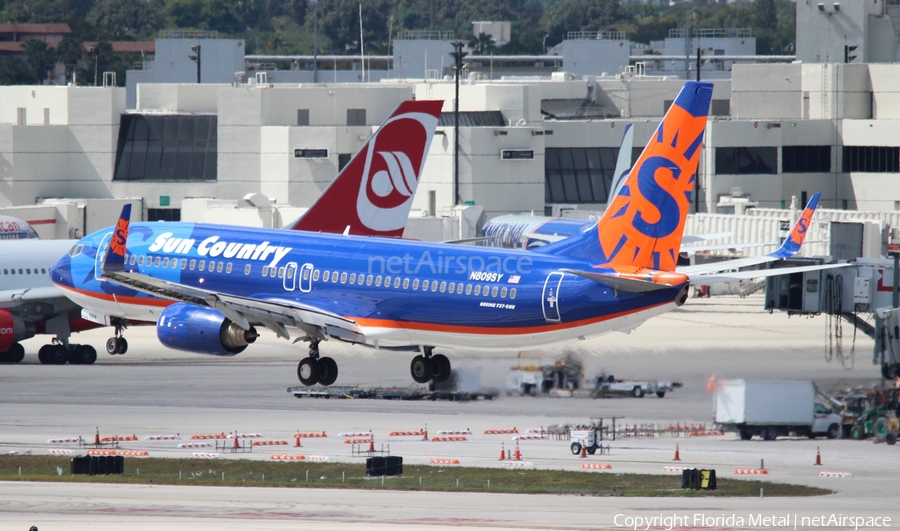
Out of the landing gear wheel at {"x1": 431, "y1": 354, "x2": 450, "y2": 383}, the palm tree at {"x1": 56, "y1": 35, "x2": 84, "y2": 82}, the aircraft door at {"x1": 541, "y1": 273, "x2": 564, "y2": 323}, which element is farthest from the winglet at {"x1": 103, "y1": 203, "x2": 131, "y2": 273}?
the palm tree at {"x1": 56, "y1": 35, "x2": 84, "y2": 82}

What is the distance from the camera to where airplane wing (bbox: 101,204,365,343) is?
4309cm

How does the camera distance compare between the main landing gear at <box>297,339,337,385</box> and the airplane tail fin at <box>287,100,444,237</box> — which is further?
the airplane tail fin at <box>287,100,444,237</box>

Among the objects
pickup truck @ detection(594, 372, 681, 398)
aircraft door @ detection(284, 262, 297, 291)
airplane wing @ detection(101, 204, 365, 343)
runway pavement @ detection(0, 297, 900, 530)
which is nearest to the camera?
runway pavement @ detection(0, 297, 900, 530)

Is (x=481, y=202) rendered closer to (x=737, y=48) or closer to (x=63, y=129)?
(x=63, y=129)

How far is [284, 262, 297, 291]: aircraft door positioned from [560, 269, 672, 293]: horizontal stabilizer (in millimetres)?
9339

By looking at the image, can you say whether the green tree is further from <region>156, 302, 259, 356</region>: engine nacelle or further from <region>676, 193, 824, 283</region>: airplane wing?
<region>156, 302, 259, 356</region>: engine nacelle

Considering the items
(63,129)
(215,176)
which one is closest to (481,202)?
(215,176)

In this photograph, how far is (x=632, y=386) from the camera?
49.2m

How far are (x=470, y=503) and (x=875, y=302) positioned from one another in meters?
21.4

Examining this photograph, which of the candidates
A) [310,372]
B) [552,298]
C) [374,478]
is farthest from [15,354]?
[552,298]

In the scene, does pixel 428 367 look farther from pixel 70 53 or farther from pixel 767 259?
pixel 70 53

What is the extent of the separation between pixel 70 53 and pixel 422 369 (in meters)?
142

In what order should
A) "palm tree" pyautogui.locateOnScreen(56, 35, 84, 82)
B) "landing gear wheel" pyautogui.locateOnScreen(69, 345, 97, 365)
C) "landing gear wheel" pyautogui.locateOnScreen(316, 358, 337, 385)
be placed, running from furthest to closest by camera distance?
"palm tree" pyautogui.locateOnScreen(56, 35, 84, 82) < "landing gear wheel" pyautogui.locateOnScreen(69, 345, 97, 365) < "landing gear wheel" pyautogui.locateOnScreen(316, 358, 337, 385)

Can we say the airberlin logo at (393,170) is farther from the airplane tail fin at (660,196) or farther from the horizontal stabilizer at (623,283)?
the horizontal stabilizer at (623,283)
